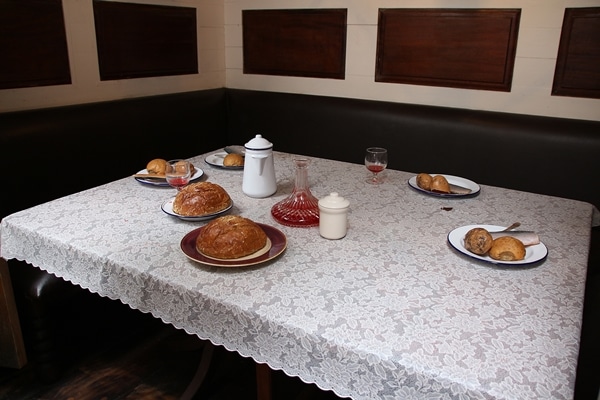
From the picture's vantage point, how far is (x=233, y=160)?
74.7 inches

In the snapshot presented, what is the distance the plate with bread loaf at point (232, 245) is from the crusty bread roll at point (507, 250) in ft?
1.65

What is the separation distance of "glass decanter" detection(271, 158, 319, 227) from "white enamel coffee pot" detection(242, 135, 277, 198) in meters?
0.13

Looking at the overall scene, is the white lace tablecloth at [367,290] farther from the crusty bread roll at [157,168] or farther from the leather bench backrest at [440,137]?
the leather bench backrest at [440,137]

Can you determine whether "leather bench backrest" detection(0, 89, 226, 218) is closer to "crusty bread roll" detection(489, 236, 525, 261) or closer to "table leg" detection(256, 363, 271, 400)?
"table leg" detection(256, 363, 271, 400)

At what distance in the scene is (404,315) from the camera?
3.12ft

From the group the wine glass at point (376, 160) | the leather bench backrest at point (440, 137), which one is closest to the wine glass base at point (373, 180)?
the wine glass at point (376, 160)

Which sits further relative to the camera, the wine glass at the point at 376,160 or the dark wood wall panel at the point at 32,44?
the dark wood wall panel at the point at 32,44

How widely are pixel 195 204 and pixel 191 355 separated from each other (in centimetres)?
97

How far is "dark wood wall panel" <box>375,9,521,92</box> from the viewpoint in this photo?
2383 mm

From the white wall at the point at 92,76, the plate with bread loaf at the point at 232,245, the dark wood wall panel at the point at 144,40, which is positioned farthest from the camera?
the dark wood wall panel at the point at 144,40

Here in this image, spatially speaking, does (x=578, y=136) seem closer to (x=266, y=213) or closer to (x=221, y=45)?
(x=266, y=213)

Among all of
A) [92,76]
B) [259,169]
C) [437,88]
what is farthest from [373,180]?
[92,76]

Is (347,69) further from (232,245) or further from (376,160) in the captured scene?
(232,245)

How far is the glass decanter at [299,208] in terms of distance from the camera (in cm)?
136
